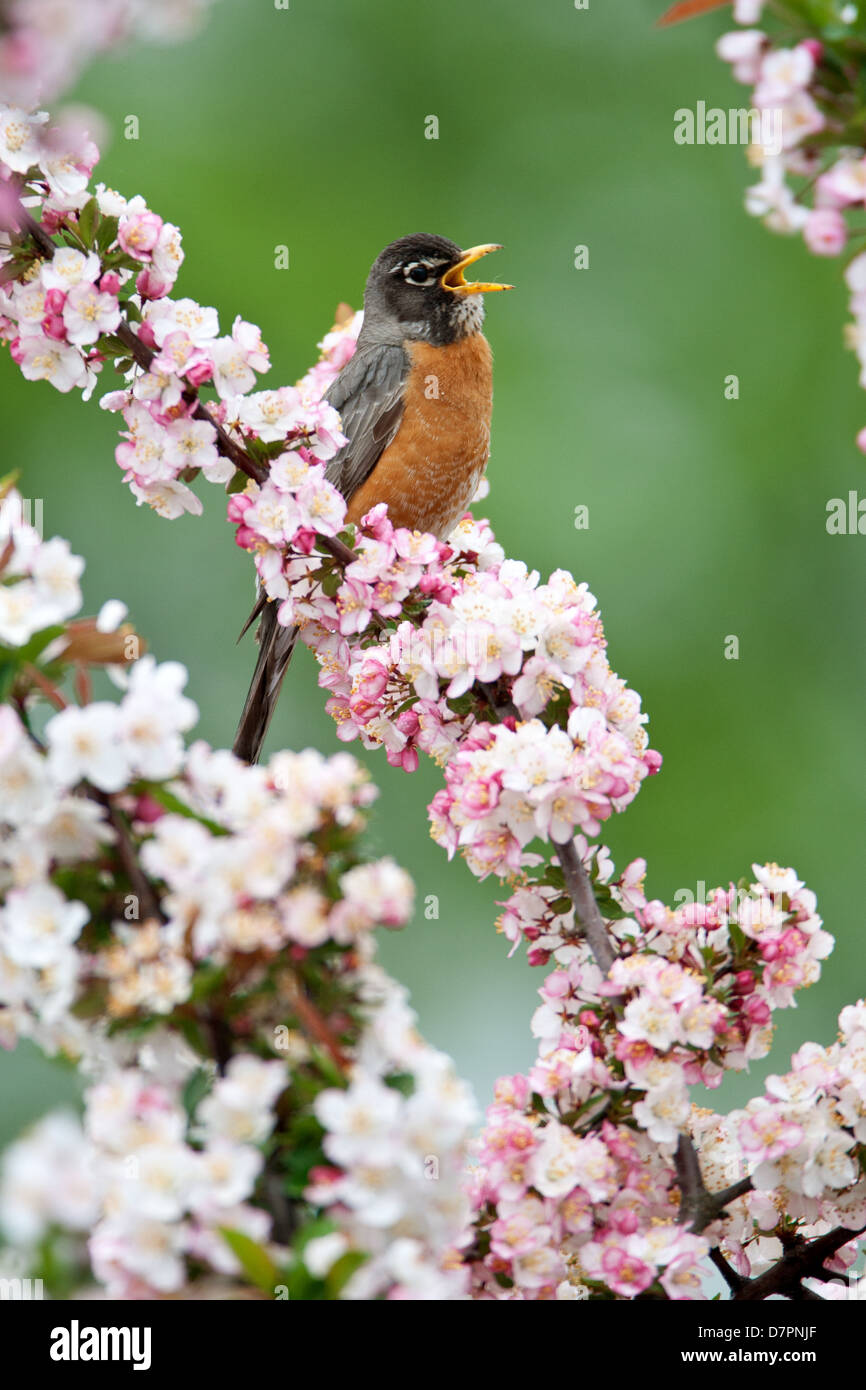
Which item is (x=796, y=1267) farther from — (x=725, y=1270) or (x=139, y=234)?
(x=139, y=234)

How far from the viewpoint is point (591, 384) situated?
15.2ft

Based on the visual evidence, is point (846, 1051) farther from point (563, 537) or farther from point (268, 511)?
point (563, 537)

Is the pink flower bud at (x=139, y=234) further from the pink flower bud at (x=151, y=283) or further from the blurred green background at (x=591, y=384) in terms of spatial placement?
the blurred green background at (x=591, y=384)

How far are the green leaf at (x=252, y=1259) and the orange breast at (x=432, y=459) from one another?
2.11 m

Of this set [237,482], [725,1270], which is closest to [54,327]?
[237,482]

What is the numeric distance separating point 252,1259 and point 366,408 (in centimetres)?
233

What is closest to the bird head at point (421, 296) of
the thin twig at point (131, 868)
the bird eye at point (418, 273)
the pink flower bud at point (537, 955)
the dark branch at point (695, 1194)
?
the bird eye at point (418, 273)

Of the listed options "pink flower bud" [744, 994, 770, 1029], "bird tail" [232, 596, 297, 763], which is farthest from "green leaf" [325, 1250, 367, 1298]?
"bird tail" [232, 596, 297, 763]

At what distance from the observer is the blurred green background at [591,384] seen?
425 cm

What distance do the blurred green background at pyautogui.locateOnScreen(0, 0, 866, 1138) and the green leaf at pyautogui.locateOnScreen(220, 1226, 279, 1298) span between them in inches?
130

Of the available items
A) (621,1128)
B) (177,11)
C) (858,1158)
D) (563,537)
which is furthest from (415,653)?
(563,537)

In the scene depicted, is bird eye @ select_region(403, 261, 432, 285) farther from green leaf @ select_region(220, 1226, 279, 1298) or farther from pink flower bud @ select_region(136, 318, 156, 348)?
green leaf @ select_region(220, 1226, 279, 1298)

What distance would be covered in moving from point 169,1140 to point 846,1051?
0.64 meters
